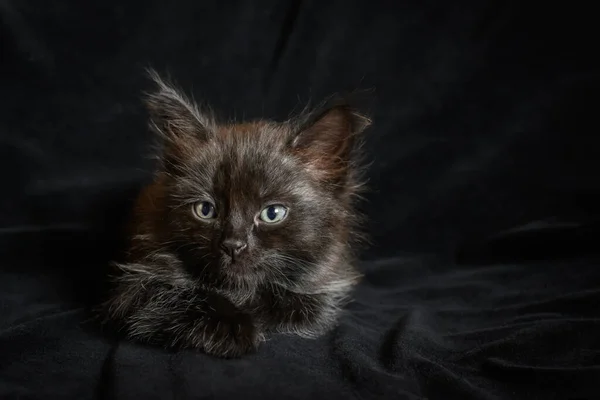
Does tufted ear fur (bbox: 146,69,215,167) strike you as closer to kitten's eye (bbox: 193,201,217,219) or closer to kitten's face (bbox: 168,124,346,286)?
kitten's face (bbox: 168,124,346,286)

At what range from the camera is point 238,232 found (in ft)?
5.24

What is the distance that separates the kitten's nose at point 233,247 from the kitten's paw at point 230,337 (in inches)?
6.4

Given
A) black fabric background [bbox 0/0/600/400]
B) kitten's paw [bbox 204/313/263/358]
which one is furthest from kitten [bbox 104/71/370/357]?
black fabric background [bbox 0/0/600/400]

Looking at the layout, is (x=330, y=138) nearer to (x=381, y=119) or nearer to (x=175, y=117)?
(x=175, y=117)

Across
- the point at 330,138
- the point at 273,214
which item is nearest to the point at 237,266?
the point at 273,214

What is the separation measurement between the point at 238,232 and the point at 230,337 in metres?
0.25

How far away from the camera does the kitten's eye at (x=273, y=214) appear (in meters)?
1.67

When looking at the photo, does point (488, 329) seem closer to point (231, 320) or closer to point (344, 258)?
point (344, 258)

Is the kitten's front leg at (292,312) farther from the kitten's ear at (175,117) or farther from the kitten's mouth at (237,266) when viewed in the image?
the kitten's ear at (175,117)

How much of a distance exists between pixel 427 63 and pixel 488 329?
997mm

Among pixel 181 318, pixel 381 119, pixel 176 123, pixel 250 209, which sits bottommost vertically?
pixel 181 318

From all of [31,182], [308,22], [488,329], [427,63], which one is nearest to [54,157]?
[31,182]

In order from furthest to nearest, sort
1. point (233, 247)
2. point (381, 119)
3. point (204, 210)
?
1. point (381, 119)
2. point (204, 210)
3. point (233, 247)

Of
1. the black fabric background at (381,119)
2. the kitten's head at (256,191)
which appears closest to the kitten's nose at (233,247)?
the kitten's head at (256,191)
